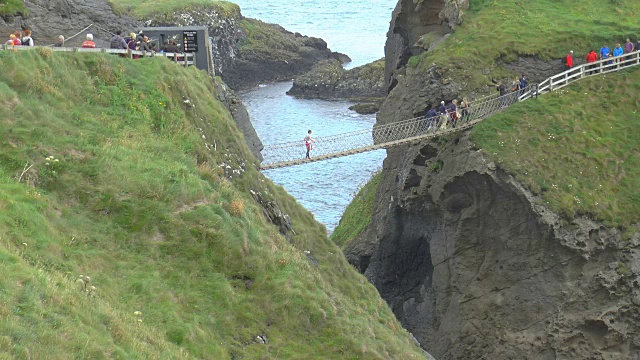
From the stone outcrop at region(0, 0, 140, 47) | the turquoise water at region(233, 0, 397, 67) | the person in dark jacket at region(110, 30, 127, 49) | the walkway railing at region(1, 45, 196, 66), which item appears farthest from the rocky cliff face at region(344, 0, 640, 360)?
the turquoise water at region(233, 0, 397, 67)

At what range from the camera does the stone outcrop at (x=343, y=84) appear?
118 m

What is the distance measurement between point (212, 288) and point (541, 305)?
20008 mm

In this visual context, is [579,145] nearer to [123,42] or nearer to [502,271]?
[502,271]

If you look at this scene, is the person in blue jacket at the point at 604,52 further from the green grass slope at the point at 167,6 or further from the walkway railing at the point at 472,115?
the green grass slope at the point at 167,6

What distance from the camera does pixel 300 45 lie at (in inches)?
5684

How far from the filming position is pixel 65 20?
4344 centimetres

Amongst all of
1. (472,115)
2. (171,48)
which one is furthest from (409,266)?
(171,48)

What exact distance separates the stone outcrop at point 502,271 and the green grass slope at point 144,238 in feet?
33.3

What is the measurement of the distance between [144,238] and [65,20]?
1765 centimetres

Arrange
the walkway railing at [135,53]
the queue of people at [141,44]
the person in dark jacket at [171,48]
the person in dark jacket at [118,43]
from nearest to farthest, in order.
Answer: the walkway railing at [135,53] < the person in dark jacket at [118,43] < the queue of people at [141,44] < the person in dark jacket at [171,48]

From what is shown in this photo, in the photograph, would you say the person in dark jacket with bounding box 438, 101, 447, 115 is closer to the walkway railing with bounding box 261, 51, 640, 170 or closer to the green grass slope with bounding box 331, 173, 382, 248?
the walkway railing with bounding box 261, 51, 640, 170

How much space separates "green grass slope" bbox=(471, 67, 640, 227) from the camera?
45344 millimetres

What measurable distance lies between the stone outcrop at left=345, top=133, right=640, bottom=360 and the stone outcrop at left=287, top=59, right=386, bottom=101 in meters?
66.4

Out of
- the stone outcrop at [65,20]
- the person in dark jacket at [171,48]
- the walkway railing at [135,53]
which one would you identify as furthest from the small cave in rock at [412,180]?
the person in dark jacket at [171,48]
